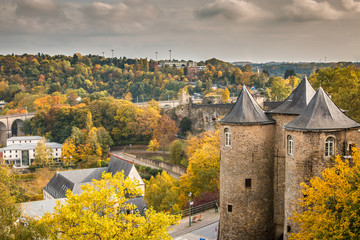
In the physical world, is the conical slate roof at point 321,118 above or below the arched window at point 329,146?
above

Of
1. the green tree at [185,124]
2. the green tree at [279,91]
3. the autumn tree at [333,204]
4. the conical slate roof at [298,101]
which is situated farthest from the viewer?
the green tree at [279,91]

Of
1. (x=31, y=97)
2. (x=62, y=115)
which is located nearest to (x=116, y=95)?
(x=31, y=97)

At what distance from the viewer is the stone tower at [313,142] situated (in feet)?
56.5

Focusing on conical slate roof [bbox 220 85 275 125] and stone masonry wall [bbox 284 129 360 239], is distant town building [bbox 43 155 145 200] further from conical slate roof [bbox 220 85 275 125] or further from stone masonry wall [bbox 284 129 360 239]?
stone masonry wall [bbox 284 129 360 239]

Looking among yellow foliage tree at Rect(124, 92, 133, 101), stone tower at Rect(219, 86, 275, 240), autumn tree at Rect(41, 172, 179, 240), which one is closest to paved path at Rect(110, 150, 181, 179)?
stone tower at Rect(219, 86, 275, 240)

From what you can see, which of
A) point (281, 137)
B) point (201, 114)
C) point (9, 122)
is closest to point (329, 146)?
point (281, 137)

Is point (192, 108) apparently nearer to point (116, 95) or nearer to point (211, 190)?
point (211, 190)

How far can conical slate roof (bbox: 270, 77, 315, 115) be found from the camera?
20.0 meters

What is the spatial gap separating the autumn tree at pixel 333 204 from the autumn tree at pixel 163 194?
17.3m

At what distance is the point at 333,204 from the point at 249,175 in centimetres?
520

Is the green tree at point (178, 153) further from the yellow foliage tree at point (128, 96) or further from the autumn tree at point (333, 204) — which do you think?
the yellow foliage tree at point (128, 96)

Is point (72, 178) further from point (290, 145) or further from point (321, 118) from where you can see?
point (321, 118)

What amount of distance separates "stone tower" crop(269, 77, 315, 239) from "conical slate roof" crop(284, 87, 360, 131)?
6.00 feet

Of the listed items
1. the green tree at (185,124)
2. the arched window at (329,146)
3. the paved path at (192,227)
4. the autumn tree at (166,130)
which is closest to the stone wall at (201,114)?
the green tree at (185,124)
